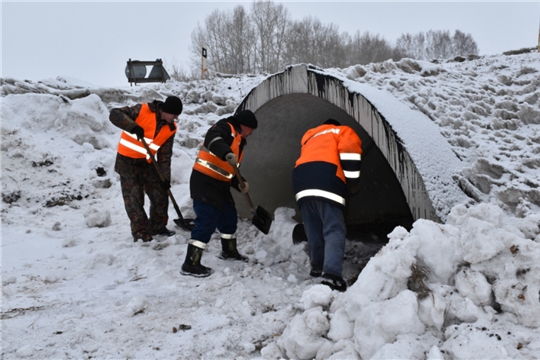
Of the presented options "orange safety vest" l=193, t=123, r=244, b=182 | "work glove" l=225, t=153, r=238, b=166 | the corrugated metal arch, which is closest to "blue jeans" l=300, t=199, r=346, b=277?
the corrugated metal arch

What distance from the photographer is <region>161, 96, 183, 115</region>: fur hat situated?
4.29 metres

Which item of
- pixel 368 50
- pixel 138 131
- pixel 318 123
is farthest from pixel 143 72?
pixel 368 50

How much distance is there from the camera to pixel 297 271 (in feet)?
13.3

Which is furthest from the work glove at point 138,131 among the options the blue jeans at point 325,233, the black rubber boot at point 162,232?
the blue jeans at point 325,233

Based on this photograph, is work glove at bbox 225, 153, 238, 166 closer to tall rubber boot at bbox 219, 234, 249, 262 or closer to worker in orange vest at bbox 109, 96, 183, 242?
tall rubber boot at bbox 219, 234, 249, 262

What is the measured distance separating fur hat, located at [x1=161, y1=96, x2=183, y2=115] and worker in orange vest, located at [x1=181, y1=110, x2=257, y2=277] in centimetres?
61

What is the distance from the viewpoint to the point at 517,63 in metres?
5.74

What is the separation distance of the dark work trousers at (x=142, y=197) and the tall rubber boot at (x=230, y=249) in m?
0.87

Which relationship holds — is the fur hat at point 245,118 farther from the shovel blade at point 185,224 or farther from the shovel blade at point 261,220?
the shovel blade at point 185,224

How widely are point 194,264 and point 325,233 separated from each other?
114 cm

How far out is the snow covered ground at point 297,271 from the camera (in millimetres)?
1943

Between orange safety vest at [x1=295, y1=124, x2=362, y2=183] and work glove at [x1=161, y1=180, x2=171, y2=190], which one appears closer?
orange safety vest at [x1=295, y1=124, x2=362, y2=183]

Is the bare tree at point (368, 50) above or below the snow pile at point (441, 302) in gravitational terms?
above

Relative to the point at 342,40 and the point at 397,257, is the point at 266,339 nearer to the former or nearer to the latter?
the point at 397,257
